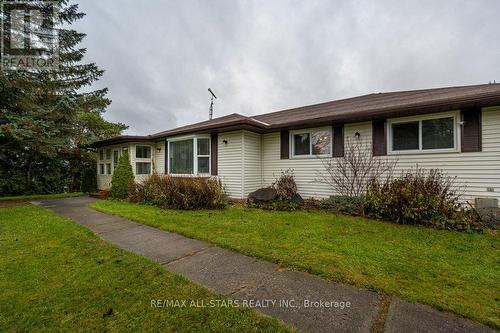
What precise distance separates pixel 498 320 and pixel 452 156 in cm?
548

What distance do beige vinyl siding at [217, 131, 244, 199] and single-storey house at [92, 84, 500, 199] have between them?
39 mm

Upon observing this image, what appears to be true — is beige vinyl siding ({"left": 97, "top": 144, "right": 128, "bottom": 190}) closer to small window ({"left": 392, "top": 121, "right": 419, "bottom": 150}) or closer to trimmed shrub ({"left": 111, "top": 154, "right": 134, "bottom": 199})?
trimmed shrub ({"left": 111, "top": 154, "right": 134, "bottom": 199})

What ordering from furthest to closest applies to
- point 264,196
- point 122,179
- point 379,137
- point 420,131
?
point 122,179 < point 264,196 < point 379,137 < point 420,131

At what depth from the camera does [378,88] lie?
52.3 feet

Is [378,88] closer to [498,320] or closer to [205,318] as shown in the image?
[498,320]

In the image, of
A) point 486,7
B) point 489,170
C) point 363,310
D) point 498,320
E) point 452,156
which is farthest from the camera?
point 486,7

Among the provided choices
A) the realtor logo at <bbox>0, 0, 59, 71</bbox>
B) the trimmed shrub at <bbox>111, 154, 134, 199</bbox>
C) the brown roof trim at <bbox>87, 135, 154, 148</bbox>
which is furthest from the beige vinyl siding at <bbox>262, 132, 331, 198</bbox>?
the realtor logo at <bbox>0, 0, 59, 71</bbox>

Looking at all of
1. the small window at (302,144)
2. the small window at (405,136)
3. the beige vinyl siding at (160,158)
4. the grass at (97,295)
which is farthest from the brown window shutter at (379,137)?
the beige vinyl siding at (160,158)

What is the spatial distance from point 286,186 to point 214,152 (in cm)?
339

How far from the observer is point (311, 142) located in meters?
8.34

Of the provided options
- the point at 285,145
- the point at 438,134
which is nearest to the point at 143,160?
the point at 285,145

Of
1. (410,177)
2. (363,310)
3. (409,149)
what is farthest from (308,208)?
(363,310)

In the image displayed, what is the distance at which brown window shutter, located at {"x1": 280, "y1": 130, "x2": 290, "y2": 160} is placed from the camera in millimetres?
8734

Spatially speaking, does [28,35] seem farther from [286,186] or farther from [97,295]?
[97,295]
